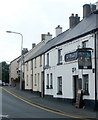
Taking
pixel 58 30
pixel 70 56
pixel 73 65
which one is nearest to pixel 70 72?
pixel 73 65

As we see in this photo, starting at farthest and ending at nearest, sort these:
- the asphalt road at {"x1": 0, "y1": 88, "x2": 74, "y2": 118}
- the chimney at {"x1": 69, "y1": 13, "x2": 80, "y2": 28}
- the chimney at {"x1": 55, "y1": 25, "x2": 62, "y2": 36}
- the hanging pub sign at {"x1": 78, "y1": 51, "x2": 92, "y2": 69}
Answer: the chimney at {"x1": 55, "y1": 25, "x2": 62, "y2": 36} → the chimney at {"x1": 69, "y1": 13, "x2": 80, "y2": 28} → the hanging pub sign at {"x1": 78, "y1": 51, "x2": 92, "y2": 69} → the asphalt road at {"x1": 0, "y1": 88, "x2": 74, "y2": 118}

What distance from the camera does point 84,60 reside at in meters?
20.8

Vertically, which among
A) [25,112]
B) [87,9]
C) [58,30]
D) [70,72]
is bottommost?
[25,112]

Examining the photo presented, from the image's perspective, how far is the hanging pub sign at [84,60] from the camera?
20641 mm

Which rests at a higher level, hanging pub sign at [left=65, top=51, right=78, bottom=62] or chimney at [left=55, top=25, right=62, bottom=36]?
chimney at [left=55, top=25, right=62, bottom=36]

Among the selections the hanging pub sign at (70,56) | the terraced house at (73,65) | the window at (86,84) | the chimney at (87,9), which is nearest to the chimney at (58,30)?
the terraced house at (73,65)

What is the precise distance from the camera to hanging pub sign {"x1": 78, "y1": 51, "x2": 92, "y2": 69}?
67.7 ft

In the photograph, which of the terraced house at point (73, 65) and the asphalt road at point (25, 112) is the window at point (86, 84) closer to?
the terraced house at point (73, 65)

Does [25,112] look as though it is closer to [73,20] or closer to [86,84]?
[86,84]

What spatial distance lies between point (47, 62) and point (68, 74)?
27.5 ft

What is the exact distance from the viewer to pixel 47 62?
34.2 meters

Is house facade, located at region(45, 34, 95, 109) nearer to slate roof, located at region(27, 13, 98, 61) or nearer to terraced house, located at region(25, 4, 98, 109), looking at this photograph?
terraced house, located at region(25, 4, 98, 109)

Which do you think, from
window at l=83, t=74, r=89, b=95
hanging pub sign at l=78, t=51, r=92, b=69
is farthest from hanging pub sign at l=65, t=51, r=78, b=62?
hanging pub sign at l=78, t=51, r=92, b=69

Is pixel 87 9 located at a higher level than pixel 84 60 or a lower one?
higher
